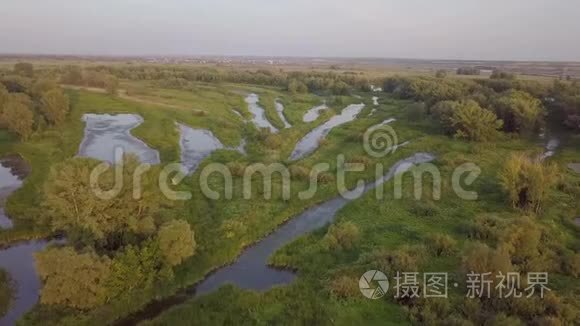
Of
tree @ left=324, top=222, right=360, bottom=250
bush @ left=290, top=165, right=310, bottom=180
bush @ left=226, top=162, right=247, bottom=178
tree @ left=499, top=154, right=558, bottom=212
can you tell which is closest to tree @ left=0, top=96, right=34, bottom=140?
bush @ left=226, top=162, right=247, bottom=178

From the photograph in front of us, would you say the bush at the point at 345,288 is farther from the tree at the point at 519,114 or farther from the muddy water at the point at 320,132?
the tree at the point at 519,114

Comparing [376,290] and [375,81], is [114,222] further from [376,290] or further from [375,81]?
[375,81]

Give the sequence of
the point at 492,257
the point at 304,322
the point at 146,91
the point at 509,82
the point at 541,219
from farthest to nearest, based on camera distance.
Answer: the point at 146,91
the point at 509,82
the point at 541,219
the point at 492,257
the point at 304,322

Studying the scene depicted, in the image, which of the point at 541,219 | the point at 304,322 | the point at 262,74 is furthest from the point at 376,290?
the point at 262,74

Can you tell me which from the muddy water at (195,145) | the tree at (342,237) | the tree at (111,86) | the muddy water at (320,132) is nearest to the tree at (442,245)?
the tree at (342,237)

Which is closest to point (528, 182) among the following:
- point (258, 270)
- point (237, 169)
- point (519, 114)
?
point (258, 270)

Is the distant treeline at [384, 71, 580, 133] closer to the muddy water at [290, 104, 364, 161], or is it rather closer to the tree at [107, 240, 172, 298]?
the muddy water at [290, 104, 364, 161]
